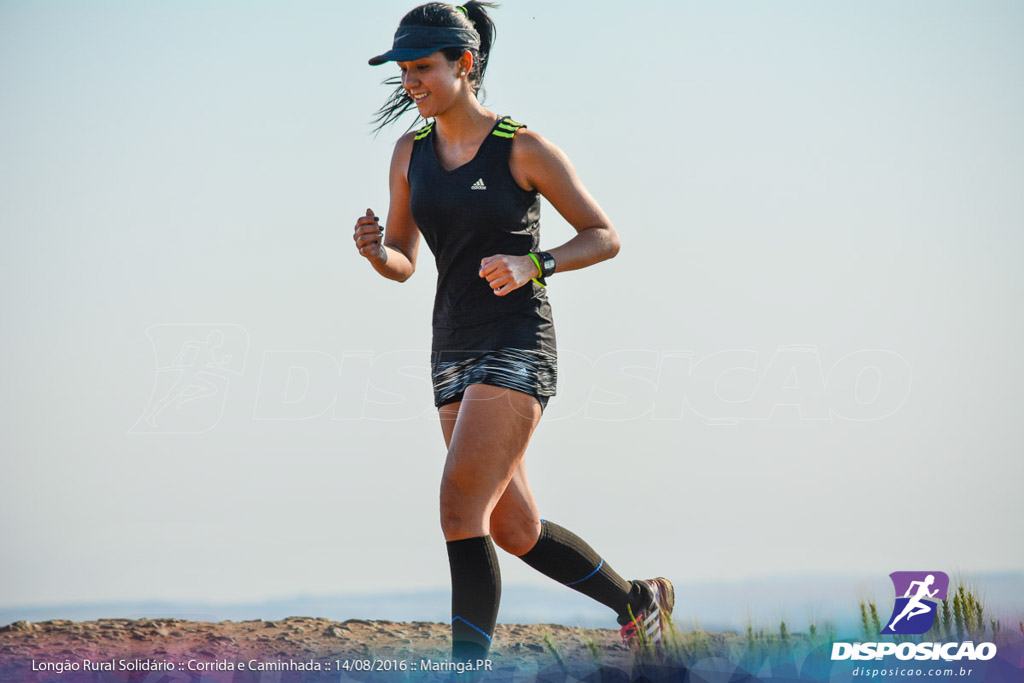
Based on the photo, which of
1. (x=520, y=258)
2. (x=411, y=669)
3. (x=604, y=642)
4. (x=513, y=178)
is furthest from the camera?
(x=604, y=642)

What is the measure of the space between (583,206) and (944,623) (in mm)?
1981

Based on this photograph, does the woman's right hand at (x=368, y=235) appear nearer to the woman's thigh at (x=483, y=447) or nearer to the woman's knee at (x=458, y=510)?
the woman's thigh at (x=483, y=447)

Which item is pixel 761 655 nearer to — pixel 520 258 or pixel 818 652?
pixel 818 652

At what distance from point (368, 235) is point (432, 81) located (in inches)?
22.2

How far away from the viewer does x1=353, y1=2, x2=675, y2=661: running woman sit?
3.67 m

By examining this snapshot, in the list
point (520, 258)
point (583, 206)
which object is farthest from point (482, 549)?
point (583, 206)

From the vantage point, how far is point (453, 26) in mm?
3939

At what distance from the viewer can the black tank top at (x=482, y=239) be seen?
3854mm

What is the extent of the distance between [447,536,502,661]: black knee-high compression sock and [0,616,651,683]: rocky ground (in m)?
0.32

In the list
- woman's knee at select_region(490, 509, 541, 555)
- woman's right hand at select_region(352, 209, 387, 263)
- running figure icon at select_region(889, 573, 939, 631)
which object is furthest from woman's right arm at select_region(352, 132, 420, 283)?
running figure icon at select_region(889, 573, 939, 631)

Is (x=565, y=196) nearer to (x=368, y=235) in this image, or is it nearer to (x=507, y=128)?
(x=507, y=128)

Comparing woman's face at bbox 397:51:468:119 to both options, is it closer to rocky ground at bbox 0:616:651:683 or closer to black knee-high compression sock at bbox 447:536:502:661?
black knee-high compression sock at bbox 447:536:502:661

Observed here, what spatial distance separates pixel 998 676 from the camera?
3.85 metres

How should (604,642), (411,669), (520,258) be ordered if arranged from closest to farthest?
(520,258) < (411,669) < (604,642)
